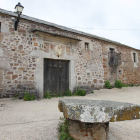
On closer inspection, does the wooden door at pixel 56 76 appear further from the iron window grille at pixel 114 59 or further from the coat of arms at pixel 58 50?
the iron window grille at pixel 114 59


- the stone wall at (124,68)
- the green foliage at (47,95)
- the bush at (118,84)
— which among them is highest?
the stone wall at (124,68)

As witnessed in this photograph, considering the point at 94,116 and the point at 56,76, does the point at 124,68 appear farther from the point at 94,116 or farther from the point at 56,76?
the point at 94,116

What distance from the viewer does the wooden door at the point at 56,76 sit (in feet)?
22.0

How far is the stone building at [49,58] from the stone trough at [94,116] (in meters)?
4.31

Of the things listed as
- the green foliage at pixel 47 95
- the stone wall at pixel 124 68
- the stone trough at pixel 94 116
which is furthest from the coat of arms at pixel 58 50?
the stone trough at pixel 94 116

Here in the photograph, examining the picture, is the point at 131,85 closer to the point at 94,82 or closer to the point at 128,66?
the point at 128,66

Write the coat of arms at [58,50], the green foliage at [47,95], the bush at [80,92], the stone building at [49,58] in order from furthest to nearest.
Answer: the bush at [80,92], the coat of arms at [58,50], the green foliage at [47,95], the stone building at [49,58]

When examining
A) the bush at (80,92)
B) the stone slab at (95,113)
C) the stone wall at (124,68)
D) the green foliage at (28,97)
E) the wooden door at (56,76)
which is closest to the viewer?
the stone slab at (95,113)

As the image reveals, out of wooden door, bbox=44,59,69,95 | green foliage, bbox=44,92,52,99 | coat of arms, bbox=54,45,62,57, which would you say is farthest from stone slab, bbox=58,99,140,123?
coat of arms, bbox=54,45,62,57

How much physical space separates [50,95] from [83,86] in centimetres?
207

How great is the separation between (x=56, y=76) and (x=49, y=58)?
1.00m

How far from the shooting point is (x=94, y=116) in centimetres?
170

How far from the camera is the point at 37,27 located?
21.4 feet

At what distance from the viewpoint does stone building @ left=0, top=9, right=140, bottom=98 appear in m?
5.64
